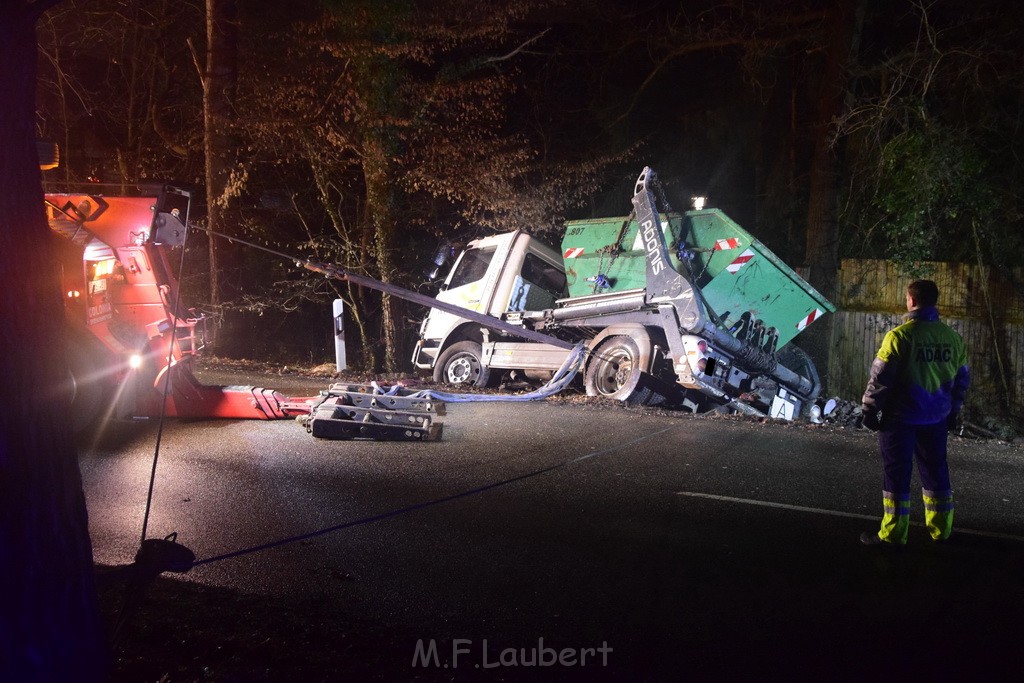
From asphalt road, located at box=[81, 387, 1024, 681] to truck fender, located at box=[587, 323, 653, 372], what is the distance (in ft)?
6.59

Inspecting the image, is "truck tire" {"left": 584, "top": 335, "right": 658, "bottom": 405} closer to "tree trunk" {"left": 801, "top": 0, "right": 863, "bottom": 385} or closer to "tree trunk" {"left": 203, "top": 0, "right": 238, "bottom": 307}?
"tree trunk" {"left": 801, "top": 0, "right": 863, "bottom": 385}

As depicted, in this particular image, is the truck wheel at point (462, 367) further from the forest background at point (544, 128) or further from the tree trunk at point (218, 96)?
the tree trunk at point (218, 96)

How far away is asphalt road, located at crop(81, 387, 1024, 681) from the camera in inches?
141

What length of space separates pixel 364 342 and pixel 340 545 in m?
11.7

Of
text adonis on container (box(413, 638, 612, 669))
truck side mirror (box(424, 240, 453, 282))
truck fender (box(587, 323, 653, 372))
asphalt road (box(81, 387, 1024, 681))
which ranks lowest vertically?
text adonis on container (box(413, 638, 612, 669))

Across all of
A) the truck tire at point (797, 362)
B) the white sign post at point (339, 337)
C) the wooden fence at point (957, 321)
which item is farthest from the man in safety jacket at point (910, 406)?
the white sign post at point (339, 337)

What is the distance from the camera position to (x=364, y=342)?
1644 cm

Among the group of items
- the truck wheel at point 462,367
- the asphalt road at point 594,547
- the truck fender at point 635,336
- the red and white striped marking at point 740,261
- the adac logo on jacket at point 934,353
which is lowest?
the asphalt road at point 594,547

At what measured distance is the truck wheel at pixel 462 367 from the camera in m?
12.7

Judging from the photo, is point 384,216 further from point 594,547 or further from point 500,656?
point 500,656

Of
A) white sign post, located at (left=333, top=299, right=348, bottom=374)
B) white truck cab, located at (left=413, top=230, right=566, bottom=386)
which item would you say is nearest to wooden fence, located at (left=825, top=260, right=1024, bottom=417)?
white truck cab, located at (left=413, top=230, right=566, bottom=386)

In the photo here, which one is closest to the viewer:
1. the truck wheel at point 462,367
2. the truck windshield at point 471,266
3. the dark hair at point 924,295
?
the dark hair at point 924,295

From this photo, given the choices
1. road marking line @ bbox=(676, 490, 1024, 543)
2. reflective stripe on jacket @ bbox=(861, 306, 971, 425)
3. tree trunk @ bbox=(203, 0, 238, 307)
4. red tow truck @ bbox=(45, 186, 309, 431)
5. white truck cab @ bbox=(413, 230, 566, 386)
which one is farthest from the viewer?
tree trunk @ bbox=(203, 0, 238, 307)

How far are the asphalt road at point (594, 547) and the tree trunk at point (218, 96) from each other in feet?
29.5
